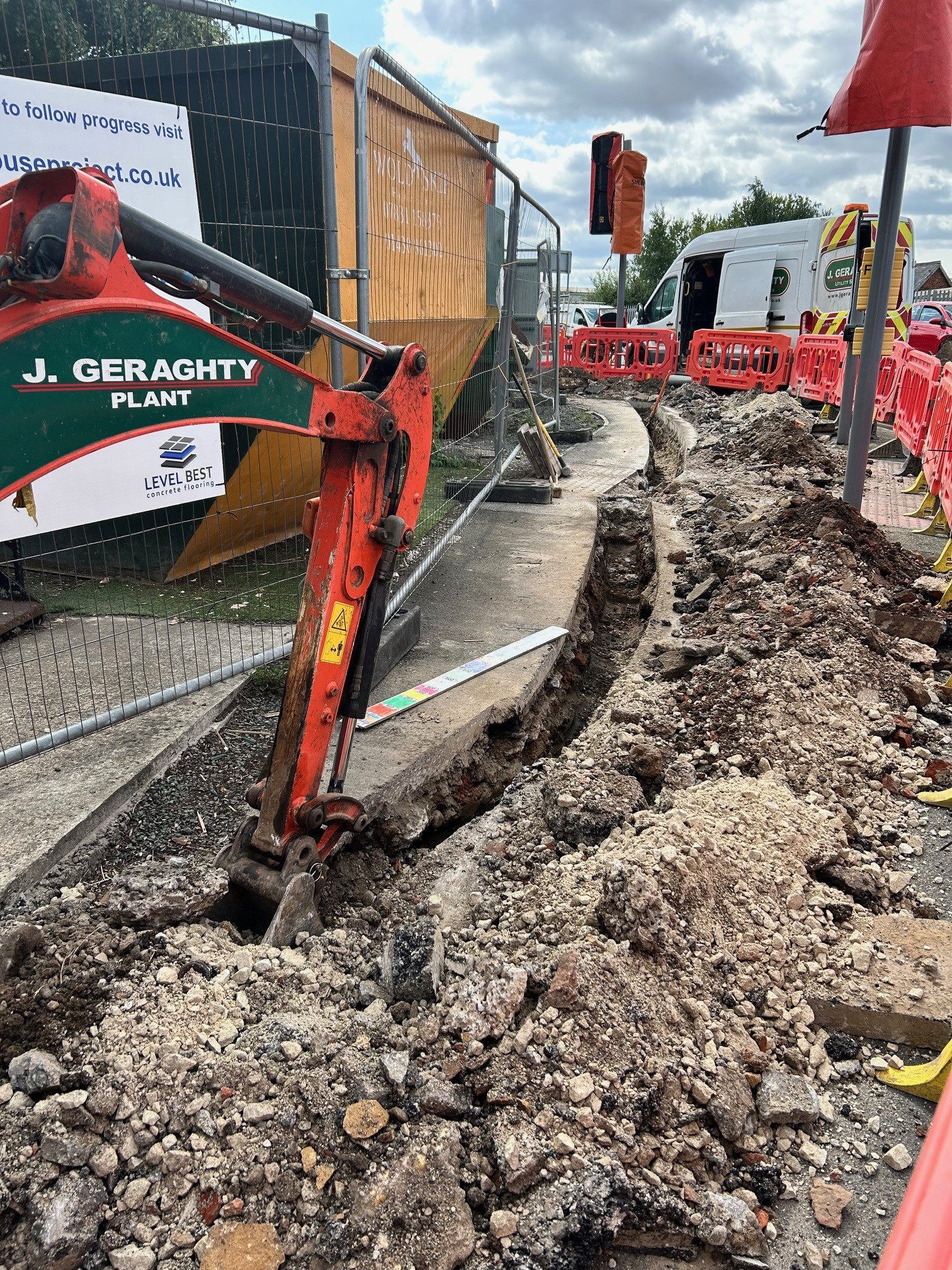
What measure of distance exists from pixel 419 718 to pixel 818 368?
1138 centimetres

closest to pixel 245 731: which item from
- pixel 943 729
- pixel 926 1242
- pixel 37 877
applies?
pixel 37 877

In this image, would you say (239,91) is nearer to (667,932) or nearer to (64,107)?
(64,107)

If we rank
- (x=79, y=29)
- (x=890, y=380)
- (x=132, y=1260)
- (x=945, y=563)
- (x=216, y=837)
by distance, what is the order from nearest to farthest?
(x=132, y=1260) → (x=216, y=837) → (x=79, y=29) → (x=945, y=563) → (x=890, y=380)

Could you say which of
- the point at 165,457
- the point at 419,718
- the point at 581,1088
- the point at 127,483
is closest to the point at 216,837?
the point at 419,718

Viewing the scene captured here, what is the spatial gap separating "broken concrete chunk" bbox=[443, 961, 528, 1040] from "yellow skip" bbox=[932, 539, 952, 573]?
5058 millimetres

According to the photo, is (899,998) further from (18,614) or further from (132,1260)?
(18,614)

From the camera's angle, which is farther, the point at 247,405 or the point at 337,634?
the point at 337,634

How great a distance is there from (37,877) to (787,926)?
96.5 inches

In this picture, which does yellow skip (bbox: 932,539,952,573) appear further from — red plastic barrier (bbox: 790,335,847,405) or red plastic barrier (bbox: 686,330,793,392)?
red plastic barrier (bbox: 686,330,793,392)

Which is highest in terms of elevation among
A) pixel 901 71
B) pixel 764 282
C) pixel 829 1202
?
pixel 901 71

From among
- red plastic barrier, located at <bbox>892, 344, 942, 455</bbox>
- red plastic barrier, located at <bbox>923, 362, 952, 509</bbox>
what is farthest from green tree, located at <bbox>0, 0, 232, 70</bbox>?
red plastic barrier, located at <bbox>892, 344, 942, 455</bbox>

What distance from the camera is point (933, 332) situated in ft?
53.4

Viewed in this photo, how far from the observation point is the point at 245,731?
3938 mm

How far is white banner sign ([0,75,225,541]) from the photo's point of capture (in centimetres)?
350
